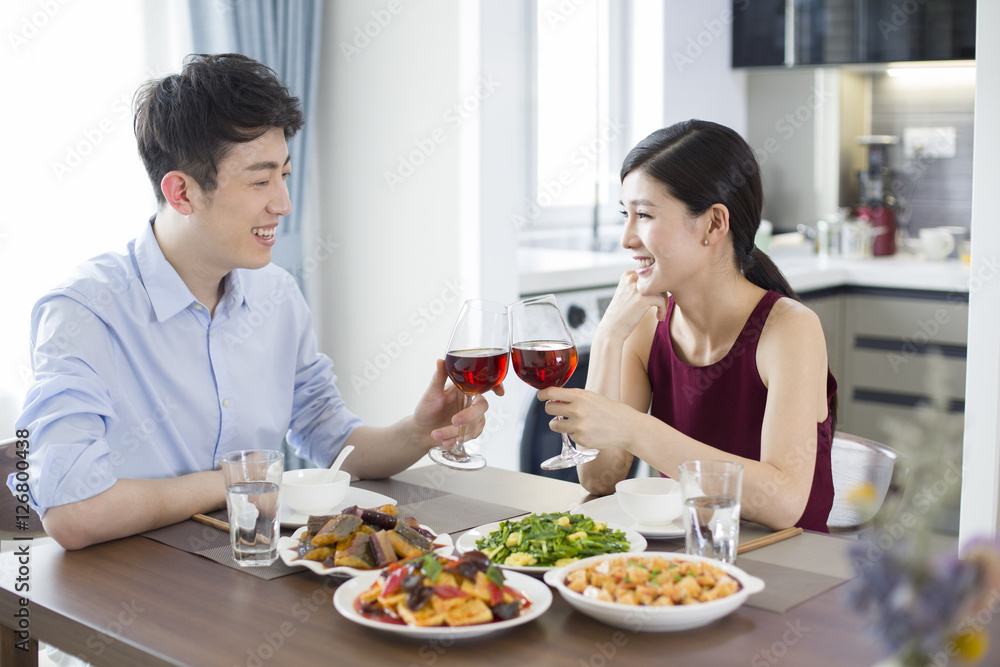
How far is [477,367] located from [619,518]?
0.98 ft

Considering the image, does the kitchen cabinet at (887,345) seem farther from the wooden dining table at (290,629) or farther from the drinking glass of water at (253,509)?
the drinking glass of water at (253,509)

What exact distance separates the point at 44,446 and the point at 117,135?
1.40m

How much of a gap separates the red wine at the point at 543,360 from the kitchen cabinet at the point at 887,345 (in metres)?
2.55

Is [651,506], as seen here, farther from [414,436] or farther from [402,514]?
[414,436]

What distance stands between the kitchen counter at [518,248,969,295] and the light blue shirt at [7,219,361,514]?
3.95ft

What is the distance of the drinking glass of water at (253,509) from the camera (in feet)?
3.89

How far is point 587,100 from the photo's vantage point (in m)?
4.10

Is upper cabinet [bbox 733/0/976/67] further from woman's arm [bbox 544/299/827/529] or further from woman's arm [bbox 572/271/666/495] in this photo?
woman's arm [bbox 544/299/827/529]

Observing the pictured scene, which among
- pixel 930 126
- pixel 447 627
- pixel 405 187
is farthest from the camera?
pixel 930 126

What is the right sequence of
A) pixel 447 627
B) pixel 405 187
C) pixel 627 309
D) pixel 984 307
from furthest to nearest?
pixel 405 187
pixel 984 307
pixel 627 309
pixel 447 627

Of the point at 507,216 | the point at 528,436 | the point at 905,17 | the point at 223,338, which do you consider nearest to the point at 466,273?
the point at 507,216

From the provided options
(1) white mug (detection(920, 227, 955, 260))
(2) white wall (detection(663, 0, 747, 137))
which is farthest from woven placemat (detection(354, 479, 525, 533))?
(1) white mug (detection(920, 227, 955, 260))

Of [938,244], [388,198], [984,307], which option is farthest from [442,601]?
[938,244]

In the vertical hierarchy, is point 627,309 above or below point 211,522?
above
